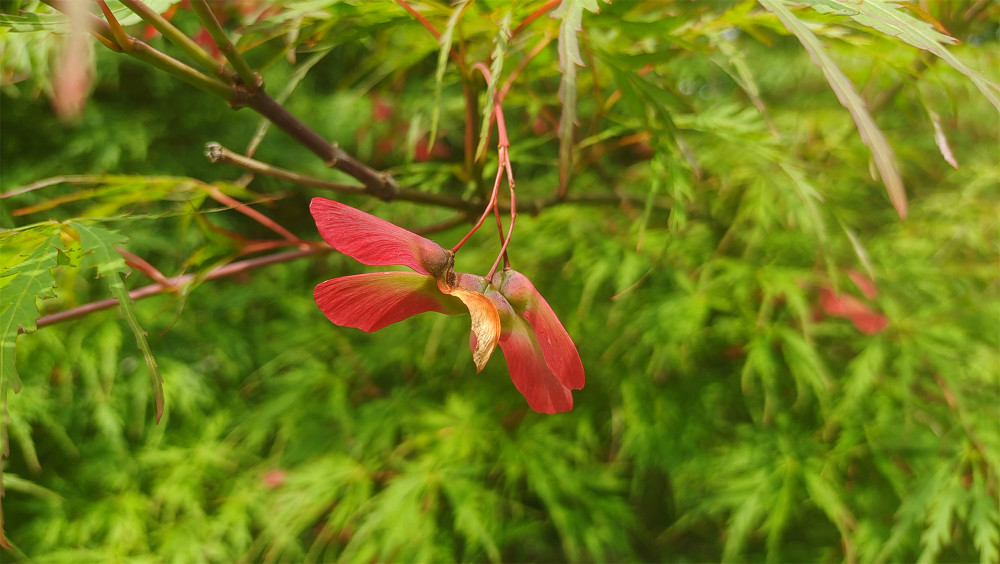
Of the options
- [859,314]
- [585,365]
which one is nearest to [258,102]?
[585,365]

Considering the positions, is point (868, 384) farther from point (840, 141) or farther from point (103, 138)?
point (103, 138)

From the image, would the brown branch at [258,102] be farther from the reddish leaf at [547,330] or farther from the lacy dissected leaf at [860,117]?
the lacy dissected leaf at [860,117]

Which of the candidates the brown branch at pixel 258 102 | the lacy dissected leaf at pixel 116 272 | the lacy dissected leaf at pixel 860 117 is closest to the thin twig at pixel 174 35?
the brown branch at pixel 258 102

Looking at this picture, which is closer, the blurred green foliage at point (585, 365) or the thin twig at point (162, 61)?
the thin twig at point (162, 61)

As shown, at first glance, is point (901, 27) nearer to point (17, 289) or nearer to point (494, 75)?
point (494, 75)

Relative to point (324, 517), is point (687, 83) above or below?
above

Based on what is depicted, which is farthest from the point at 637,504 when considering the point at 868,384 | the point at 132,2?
the point at 132,2
